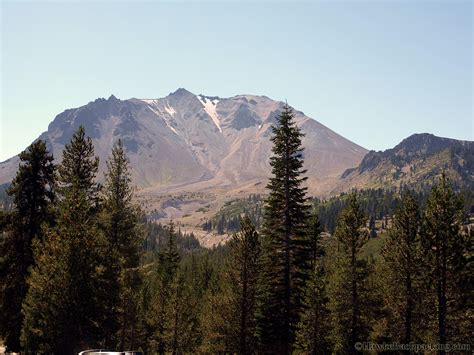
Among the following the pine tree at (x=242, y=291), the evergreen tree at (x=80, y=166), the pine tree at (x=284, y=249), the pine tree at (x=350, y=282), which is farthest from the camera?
the pine tree at (x=350, y=282)

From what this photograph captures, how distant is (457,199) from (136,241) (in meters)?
26.2

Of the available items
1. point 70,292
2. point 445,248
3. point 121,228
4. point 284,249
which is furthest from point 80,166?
point 445,248

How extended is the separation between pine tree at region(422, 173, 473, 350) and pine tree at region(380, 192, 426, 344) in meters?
1.70

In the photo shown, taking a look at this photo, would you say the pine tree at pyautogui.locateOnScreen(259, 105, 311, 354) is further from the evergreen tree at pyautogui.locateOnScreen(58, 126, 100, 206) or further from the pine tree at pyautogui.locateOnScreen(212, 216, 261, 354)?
the evergreen tree at pyautogui.locateOnScreen(58, 126, 100, 206)

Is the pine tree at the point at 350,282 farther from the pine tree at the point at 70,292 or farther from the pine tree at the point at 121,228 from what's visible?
the pine tree at the point at 70,292

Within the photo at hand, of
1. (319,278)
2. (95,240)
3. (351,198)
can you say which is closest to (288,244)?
(319,278)

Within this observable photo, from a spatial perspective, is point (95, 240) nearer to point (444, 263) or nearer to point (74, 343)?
point (74, 343)

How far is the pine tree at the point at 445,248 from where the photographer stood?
35.2 meters

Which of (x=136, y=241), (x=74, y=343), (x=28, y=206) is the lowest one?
(x=74, y=343)

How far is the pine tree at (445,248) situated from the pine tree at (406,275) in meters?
1.70

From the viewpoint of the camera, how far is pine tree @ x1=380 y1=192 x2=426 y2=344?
38.5m

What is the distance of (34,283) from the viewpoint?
96.0ft

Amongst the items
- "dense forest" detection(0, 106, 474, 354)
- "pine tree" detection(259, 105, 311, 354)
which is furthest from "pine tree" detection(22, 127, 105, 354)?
"pine tree" detection(259, 105, 311, 354)

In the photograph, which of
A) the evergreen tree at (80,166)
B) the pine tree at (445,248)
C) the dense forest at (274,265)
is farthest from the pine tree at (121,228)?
the pine tree at (445,248)
